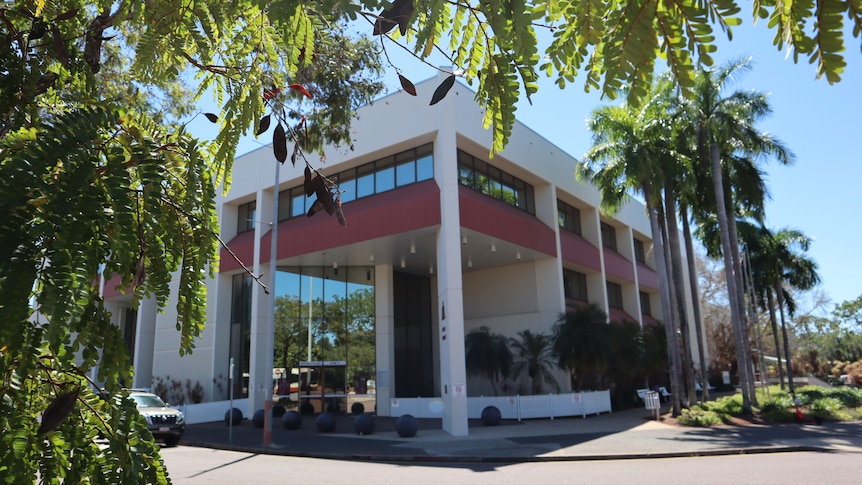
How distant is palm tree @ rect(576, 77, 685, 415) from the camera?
83.4ft

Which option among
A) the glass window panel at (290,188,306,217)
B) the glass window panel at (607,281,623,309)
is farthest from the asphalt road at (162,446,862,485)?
the glass window panel at (607,281,623,309)

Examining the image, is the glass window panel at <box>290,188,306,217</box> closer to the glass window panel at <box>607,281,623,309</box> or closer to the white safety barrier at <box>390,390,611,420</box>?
the white safety barrier at <box>390,390,611,420</box>

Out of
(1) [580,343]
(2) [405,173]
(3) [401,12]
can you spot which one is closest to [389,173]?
(2) [405,173]

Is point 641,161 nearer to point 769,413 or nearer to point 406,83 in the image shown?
point 769,413

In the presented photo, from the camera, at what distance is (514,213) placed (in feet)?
89.3

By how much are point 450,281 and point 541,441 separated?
6.43 m

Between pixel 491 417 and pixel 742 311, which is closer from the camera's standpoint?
pixel 491 417

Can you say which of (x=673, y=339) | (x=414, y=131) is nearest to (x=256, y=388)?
(x=414, y=131)

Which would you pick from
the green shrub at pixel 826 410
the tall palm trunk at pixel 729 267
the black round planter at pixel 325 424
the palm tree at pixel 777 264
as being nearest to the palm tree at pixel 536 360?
the tall palm trunk at pixel 729 267

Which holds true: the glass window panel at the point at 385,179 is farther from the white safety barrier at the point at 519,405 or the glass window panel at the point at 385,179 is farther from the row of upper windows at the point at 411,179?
the white safety barrier at the point at 519,405

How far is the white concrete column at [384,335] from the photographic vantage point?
2870 cm

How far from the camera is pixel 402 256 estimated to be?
28672mm

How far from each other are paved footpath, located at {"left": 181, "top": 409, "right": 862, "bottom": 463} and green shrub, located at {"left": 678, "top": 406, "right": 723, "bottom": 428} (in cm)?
77

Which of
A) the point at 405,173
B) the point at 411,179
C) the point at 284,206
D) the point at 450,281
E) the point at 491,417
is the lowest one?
the point at 491,417
